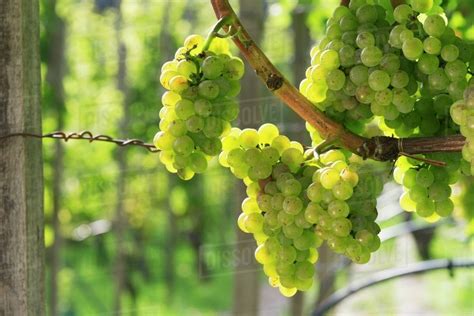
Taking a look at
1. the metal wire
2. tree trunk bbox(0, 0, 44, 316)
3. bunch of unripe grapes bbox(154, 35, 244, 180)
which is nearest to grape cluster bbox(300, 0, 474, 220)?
bunch of unripe grapes bbox(154, 35, 244, 180)

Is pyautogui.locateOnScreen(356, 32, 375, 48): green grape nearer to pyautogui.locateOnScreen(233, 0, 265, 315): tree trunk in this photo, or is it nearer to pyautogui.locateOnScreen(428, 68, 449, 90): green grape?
pyautogui.locateOnScreen(428, 68, 449, 90): green grape

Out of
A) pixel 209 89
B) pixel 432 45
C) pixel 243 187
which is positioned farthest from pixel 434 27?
pixel 243 187

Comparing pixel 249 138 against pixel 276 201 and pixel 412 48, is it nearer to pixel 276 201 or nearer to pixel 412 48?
pixel 276 201

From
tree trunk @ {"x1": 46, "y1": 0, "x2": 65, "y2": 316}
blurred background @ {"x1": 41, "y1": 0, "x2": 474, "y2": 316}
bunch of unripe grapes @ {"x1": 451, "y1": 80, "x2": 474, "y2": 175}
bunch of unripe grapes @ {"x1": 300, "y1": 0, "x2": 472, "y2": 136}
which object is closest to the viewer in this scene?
bunch of unripe grapes @ {"x1": 451, "y1": 80, "x2": 474, "y2": 175}

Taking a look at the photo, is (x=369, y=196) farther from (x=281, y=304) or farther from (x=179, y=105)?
(x=281, y=304)

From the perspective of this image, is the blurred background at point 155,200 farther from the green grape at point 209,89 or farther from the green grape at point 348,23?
the green grape at point 209,89

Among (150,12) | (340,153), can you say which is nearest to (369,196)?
(340,153)
